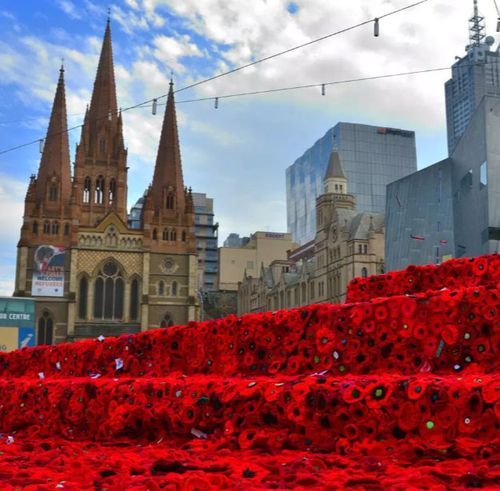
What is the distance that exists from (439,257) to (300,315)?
3172 centimetres

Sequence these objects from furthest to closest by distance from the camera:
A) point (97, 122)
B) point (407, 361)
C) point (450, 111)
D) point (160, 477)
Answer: point (450, 111) < point (97, 122) < point (407, 361) < point (160, 477)

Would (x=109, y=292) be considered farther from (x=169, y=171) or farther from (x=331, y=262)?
(x=331, y=262)

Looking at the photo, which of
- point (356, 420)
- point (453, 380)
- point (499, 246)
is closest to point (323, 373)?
point (356, 420)

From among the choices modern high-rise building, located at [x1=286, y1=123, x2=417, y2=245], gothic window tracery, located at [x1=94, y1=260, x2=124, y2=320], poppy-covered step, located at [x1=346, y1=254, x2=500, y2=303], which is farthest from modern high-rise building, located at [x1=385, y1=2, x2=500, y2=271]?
modern high-rise building, located at [x1=286, y1=123, x2=417, y2=245]

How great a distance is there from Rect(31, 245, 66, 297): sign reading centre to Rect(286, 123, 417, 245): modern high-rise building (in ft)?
198

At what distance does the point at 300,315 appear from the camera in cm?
565

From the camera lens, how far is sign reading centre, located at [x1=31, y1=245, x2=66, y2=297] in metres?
50.8

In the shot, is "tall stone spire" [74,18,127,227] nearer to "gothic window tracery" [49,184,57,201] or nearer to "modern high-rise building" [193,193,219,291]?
"gothic window tracery" [49,184,57,201]

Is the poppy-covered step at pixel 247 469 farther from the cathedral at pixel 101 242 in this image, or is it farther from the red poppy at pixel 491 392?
the cathedral at pixel 101 242

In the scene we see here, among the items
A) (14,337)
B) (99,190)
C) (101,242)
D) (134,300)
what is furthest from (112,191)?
(14,337)

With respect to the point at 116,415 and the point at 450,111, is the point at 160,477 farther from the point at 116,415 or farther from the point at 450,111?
the point at 450,111

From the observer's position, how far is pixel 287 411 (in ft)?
14.6

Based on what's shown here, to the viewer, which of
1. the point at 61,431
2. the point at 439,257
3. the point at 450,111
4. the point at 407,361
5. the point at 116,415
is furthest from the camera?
the point at 450,111

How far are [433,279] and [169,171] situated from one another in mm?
Answer: 51961
